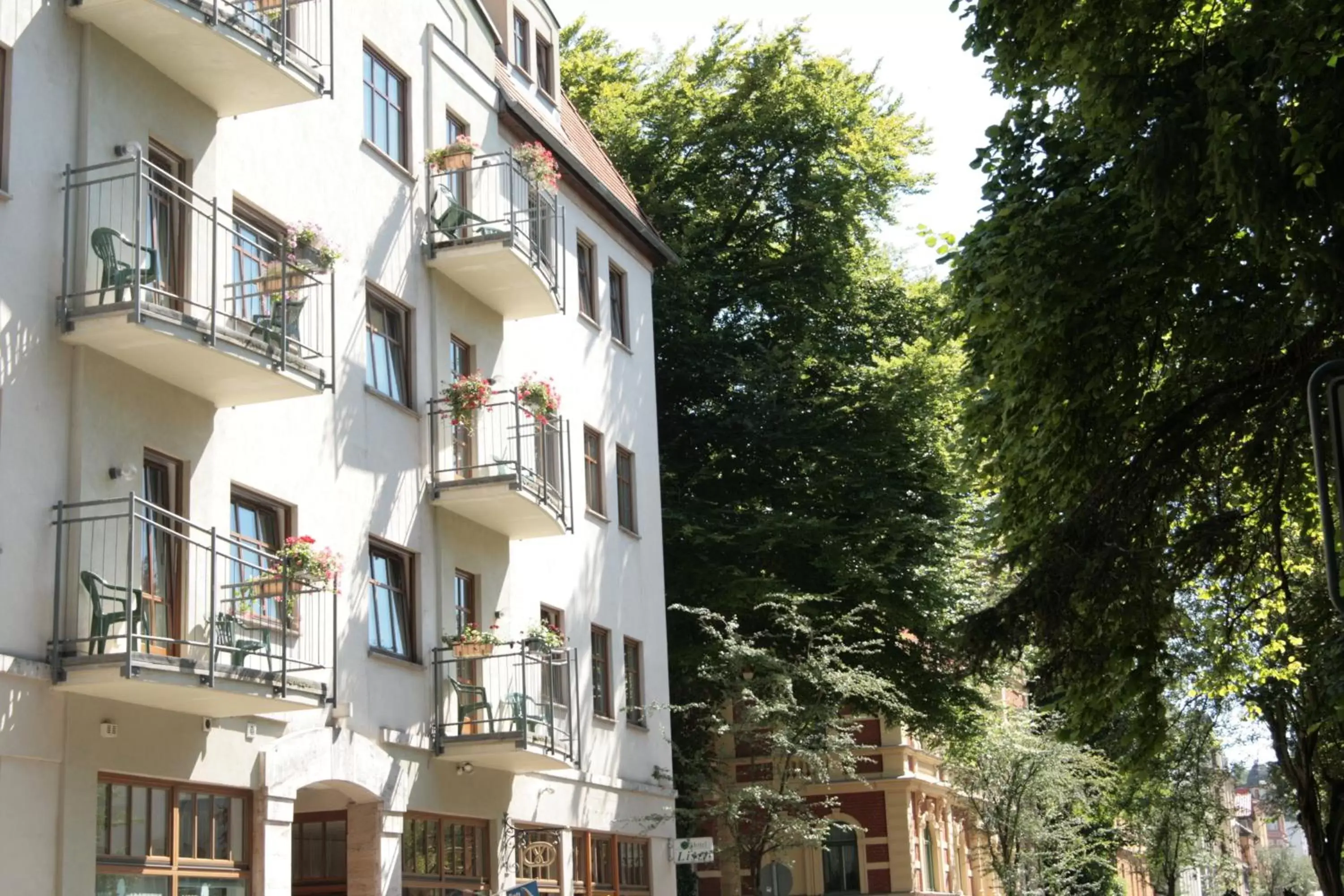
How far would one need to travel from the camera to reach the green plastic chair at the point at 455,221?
21703mm

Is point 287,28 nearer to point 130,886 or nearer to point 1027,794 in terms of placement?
point 130,886

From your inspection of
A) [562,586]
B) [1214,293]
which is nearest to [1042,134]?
[1214,293]

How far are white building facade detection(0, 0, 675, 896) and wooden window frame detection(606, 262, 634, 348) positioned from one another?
→ 0.91 metres

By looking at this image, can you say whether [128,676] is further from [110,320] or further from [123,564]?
[110,320]

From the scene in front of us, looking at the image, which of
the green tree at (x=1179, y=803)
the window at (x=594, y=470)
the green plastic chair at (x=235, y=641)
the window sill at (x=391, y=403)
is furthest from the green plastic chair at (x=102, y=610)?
the window at (x=594, y=470)

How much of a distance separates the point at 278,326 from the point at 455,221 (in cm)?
609

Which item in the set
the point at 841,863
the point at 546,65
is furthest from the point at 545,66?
the point at 841,863

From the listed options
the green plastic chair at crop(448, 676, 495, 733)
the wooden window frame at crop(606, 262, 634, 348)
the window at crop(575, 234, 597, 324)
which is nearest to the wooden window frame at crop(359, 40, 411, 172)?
the window at crop(575, 234, 597, 324)

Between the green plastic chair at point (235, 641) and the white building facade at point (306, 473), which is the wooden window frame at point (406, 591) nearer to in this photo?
the white building facade at point (306, 473)

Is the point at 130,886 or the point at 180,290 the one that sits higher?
the point at 180,290

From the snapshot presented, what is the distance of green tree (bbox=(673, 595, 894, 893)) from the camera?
90.5 feet

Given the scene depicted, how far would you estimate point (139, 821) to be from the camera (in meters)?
14.7

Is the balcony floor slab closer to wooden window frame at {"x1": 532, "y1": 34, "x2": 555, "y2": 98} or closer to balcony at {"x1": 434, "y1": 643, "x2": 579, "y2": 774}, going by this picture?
balcony at {"x1": 434, "y1": 643, "x2": 579, "y2": 774}

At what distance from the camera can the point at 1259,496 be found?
17969 mm
